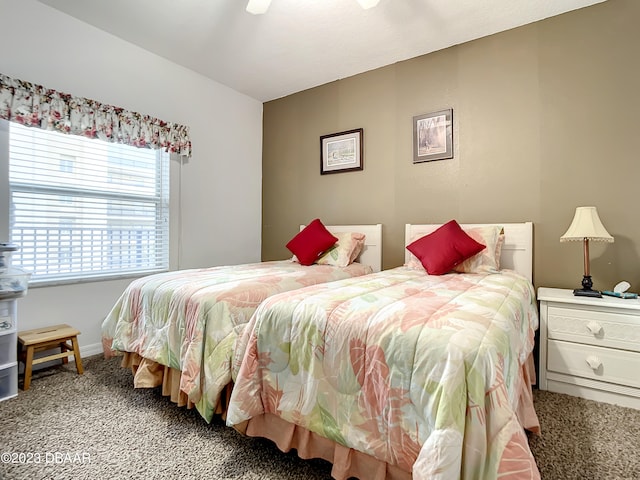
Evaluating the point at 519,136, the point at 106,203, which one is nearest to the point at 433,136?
the point at 519,136

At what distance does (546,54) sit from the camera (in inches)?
99.8

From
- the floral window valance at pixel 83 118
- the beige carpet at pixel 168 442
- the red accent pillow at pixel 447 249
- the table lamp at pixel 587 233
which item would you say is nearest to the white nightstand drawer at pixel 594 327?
the table lamp at pixel 587 233

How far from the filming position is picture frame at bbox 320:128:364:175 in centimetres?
346

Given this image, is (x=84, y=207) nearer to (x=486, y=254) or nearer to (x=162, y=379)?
(x=162, y=379)

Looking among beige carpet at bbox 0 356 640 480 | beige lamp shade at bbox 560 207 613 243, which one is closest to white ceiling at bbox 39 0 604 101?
beige lamp shade at bbox 560 207 613 243

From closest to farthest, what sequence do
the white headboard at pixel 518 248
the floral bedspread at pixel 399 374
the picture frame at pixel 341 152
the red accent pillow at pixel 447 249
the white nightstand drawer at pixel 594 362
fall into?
the floral bedspread at pixel 399 374
the white nightstand drawer at pixel 594 362
the red accent pillow at pixel 447 249
the white headboard at pixel 518 248
the picture frame at pixel 341 152

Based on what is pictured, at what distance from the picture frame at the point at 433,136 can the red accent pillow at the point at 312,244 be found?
113cm

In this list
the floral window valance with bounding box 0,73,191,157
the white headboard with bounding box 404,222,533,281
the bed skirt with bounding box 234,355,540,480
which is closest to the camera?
the bed skirt with bounding box 234,355,540,480

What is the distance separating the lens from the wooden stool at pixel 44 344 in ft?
6.96

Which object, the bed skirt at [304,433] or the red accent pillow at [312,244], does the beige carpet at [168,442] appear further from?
the red accent pillow at [312,244]

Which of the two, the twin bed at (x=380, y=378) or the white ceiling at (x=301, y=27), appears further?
the white ceiling at (x=301, y=27)

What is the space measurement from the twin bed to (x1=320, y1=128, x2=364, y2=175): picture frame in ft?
6.59

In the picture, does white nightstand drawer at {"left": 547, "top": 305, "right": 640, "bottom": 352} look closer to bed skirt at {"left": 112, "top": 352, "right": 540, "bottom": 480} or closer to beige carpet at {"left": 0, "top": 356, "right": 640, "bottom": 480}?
beige carpet at {"left": 0, "top": 356, "right": 640, "bottom": 480}

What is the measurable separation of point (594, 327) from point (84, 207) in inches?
150
